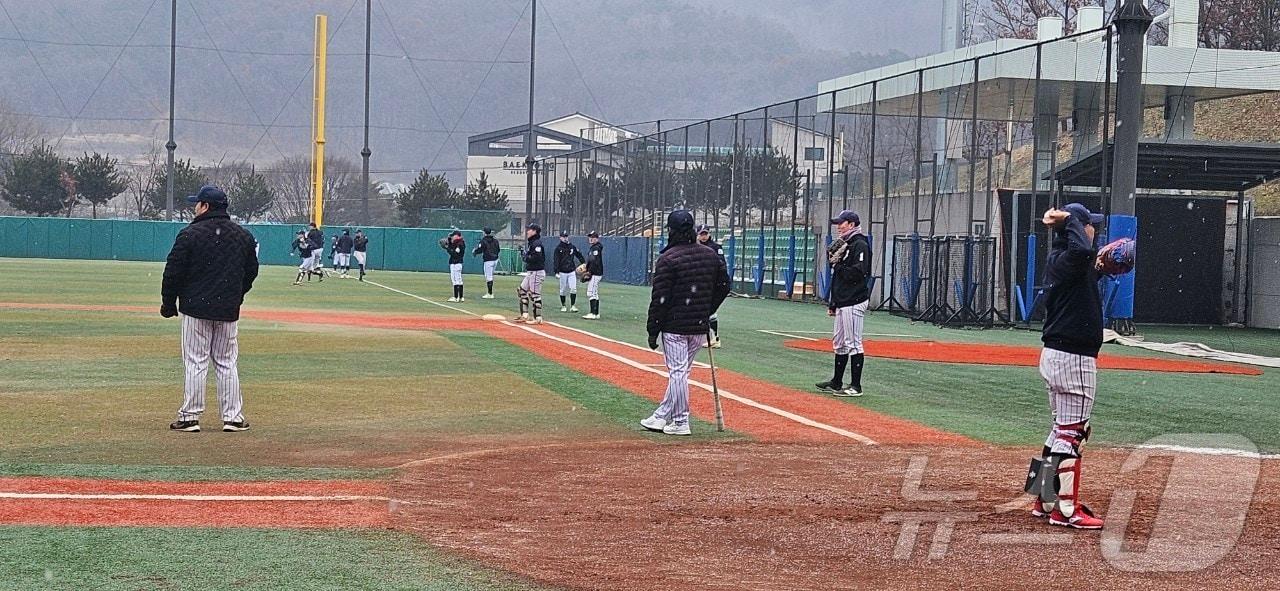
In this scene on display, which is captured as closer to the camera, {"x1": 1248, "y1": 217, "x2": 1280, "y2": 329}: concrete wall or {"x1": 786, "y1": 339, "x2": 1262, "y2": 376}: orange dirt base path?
{"x1": 786, "y1": 339, "x2": 1262, "y2": 376}: orange dirt base path

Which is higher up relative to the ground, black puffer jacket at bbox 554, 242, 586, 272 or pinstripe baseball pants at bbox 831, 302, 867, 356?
black puffer jacket at bbox 554, 242, 586, 272

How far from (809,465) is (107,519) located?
5.18m

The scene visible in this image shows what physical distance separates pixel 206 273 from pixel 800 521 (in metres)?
6.20

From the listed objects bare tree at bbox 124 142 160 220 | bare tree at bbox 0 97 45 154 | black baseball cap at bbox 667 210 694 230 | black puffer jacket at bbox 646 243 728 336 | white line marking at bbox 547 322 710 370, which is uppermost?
bare tree at bbox 0 97 45 154

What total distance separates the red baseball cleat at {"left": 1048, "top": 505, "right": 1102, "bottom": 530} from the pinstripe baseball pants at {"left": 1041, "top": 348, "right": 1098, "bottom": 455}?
1.22ft

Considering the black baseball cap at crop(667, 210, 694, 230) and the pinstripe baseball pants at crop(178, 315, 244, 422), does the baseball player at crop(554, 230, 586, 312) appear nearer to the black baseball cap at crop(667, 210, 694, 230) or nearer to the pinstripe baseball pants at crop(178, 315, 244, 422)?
the black baseball cap at crop(667, 210, 694, 230)

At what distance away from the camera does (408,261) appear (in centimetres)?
7356

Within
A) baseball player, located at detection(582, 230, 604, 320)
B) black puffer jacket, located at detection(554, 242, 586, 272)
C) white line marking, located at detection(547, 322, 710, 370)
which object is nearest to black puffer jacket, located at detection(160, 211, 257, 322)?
white line marking, located at detection(547, 322, 710, 370)

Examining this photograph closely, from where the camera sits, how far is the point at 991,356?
22609mm

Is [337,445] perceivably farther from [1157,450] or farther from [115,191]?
[115,191]

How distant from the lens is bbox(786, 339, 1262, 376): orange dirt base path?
2089 centimetres

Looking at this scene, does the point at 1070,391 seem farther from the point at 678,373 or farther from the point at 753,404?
the point at 753,404

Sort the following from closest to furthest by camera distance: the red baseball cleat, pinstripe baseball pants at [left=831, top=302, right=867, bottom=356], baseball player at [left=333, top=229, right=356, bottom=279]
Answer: the red baseball cleat, pinstripe baseball pants at [left=831, top=302, right=867, bottom=356], baseball player at [left=333, top=229, right=356, bottom=279]

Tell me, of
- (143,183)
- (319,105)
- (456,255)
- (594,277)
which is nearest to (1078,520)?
(594,277)
